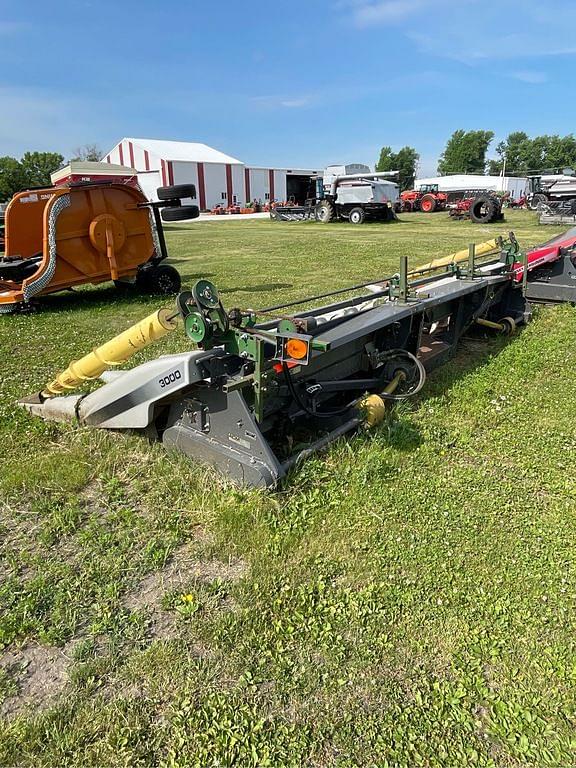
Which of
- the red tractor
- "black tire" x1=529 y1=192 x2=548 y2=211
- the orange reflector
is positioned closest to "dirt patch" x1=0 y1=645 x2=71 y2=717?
the orange reflector

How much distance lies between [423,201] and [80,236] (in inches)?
1247

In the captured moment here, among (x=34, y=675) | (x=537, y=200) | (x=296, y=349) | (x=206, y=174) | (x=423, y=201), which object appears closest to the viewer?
(x=34, y=675)

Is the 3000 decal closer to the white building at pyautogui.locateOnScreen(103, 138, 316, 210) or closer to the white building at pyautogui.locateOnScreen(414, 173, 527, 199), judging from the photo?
the white building at pyautogui.locateOnScreen(103, 138, 316, 210)

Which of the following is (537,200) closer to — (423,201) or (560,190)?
(560,190)

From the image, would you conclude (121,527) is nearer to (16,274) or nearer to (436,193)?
(16,274)

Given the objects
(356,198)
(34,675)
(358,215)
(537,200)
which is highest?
(356,198)

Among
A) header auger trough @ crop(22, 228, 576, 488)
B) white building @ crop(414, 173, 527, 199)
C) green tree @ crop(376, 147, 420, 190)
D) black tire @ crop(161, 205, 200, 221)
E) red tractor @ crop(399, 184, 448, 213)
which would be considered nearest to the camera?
header auger trough @ crop(22, 228, 576, 488)

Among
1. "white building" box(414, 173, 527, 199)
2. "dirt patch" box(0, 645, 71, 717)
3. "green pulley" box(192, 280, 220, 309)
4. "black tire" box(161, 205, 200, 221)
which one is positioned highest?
"white building" box(414, 173, 527, 199)

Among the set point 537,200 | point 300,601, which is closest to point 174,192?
point 300,601

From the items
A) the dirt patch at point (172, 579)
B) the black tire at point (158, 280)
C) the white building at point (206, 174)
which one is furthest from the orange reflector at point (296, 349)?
the white building at point (206, 174)

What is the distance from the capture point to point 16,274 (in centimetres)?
805

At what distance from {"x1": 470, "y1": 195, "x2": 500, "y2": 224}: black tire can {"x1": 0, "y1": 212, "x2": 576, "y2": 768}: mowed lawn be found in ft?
71.4

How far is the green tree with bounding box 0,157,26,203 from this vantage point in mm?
45719

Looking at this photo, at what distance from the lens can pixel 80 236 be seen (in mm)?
7582
